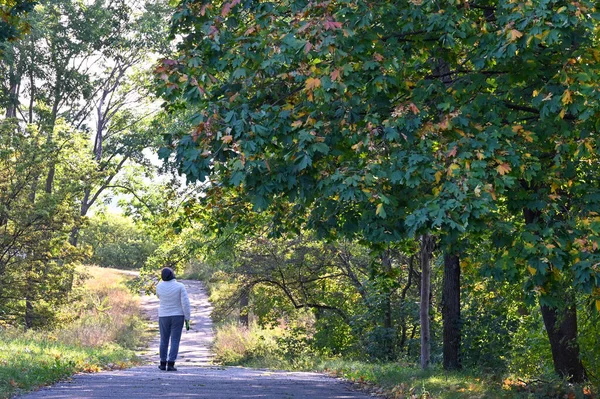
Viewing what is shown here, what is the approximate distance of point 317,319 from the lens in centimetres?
2456

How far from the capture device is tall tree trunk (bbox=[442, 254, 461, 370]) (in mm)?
15367

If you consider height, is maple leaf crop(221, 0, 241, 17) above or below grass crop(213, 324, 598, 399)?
above

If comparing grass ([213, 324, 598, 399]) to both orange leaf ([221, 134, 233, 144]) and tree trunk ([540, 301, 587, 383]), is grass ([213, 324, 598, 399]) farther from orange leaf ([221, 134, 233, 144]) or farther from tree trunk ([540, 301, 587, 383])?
orange leaf ([221, 134, 233, 144])

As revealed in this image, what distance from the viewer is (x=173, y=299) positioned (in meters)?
14.0

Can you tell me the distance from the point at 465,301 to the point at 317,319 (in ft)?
18.8

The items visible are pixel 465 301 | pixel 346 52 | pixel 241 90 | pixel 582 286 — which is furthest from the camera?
pixel 465 301

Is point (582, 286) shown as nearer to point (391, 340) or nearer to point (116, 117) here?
point (391, 340)

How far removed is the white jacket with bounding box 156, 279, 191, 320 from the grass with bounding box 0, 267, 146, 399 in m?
1.64

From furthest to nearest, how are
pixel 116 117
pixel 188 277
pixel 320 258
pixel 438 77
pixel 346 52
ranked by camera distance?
pixel 188 277 → pixel 116 117 → pixel 320 258 → pixel 438 77 → pixel 346 52

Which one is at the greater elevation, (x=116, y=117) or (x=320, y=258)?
(x=116, y=117)

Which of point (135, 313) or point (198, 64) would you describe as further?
point (135, 313)

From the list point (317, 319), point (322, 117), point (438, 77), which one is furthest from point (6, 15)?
point (317, 319)

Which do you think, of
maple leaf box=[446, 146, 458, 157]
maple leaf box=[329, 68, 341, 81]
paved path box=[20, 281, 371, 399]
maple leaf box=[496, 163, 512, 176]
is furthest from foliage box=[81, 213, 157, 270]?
maple leaf box=[496, 163, 512, 176]

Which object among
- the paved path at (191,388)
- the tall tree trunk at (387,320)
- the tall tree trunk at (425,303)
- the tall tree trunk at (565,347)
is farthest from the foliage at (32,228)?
the tall tree trunk at (565,347)
